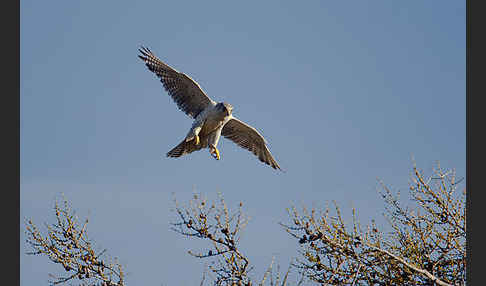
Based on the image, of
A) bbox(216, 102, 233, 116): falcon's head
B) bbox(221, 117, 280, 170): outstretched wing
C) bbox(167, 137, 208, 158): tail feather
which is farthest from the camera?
bbox(221, 117, 280, 170): outstretched wing

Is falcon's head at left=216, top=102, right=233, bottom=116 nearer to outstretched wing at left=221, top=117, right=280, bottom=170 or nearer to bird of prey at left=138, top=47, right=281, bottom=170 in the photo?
bird of prey at left=138, top=47, right=281, bottom=170

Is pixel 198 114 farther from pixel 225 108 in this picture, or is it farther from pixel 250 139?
pixel 250 139

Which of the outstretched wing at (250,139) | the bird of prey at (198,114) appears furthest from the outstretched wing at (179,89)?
the outstretched wing at (250,139)

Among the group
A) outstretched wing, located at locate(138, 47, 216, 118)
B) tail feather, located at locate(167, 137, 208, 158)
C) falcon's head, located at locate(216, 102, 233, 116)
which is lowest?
tail feather, located at locate(167, 137, 208, 158)

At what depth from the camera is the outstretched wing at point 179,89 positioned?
14.0 metres

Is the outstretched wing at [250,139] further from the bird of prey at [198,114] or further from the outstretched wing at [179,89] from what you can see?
the outstretched wing at [179,89]

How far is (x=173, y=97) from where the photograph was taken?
14172mm

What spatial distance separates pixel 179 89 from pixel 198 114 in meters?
0.68

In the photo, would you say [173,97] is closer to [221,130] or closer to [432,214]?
[221,130]

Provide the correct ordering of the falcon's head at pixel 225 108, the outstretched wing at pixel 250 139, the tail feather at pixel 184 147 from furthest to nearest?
the outstretched wing at pixel 250 139, the tail feather at pixel 184 147, the falcon's head at pixel 225 108

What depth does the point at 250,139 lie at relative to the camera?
14.9m

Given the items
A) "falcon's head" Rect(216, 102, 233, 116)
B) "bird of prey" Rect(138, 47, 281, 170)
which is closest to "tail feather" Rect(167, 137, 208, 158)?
"bird of prey" Rect(138, 47, 281, 170)

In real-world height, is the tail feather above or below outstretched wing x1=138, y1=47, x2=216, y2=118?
below

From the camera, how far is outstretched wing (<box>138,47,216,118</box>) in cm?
1396
